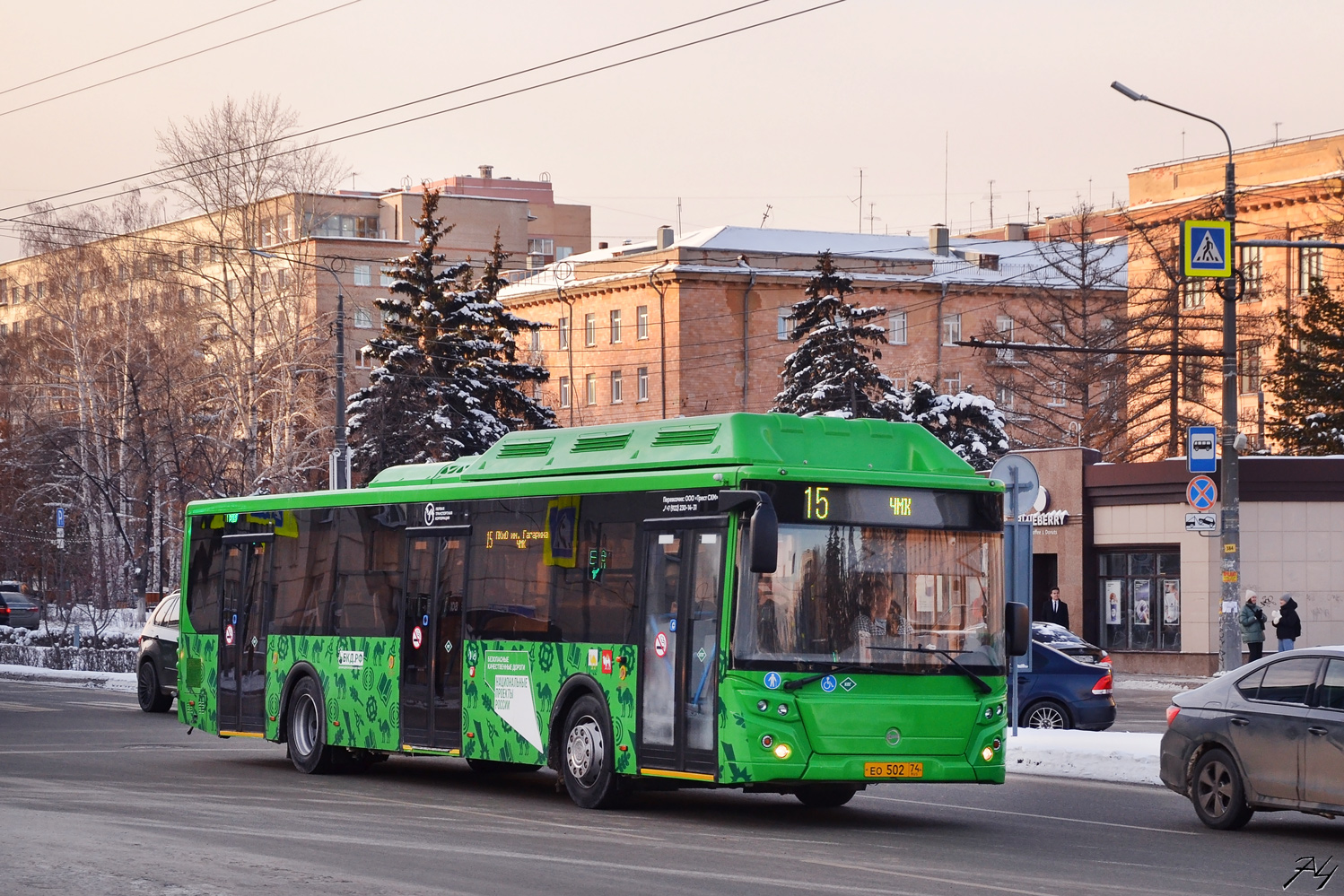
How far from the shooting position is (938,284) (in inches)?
3580

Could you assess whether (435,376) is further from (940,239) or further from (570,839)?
(570,839)

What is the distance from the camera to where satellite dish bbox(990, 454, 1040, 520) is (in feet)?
67.2

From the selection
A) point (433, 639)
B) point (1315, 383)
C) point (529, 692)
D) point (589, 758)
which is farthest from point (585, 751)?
point (1315, 383)

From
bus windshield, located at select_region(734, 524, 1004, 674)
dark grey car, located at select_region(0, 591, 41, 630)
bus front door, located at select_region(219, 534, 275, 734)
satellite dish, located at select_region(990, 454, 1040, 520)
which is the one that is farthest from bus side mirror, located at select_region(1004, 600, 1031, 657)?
dark grey car, located at select_region(0, 591, 41, 630)

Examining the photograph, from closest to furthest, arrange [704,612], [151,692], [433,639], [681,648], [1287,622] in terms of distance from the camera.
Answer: [704,612], [681,648], [433,639], [151,692], [1287,622]

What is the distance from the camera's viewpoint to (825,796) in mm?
15969

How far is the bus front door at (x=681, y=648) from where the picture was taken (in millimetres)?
14008

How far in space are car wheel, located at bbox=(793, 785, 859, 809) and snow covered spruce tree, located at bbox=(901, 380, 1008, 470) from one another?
46427mm

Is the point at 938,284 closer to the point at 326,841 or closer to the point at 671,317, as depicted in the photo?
the point at 671,317

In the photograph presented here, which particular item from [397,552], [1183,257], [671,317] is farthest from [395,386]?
[397,552]

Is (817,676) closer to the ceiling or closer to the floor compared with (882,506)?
closer to the floor

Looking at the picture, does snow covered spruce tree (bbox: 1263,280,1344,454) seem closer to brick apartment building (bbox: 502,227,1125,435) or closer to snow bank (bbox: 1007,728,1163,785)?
brick apartment building (bbox: 502,227,1125,435)

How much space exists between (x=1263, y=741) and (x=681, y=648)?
4236 millimetres

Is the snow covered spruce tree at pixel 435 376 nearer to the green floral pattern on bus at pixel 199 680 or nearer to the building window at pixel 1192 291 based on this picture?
the building window at pixel 1192 291
